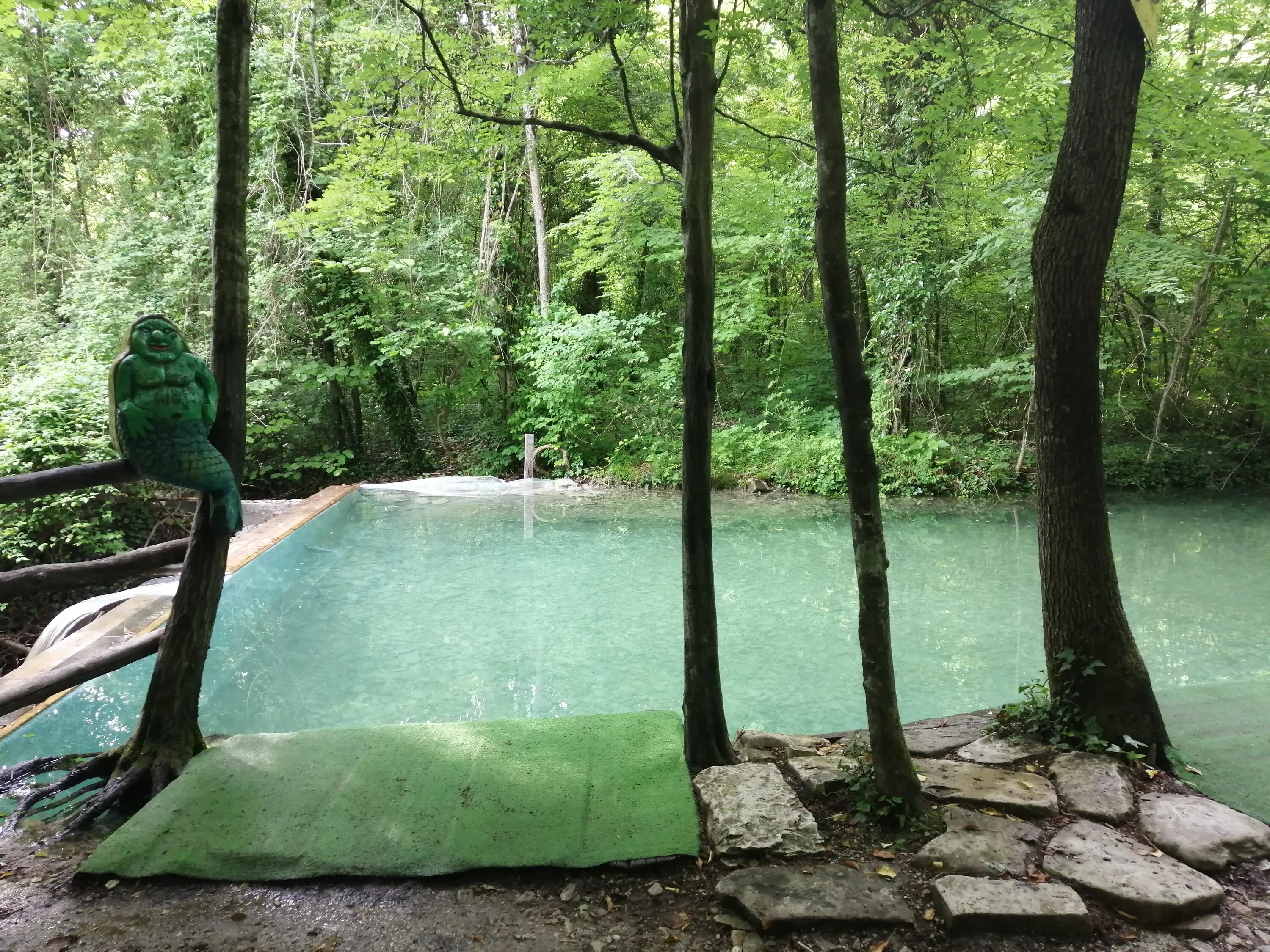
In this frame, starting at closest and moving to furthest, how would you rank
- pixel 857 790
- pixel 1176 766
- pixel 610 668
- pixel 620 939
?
pixel 620 939 < pixel 857 790 < pixel 1176 766 < pixel 610 668

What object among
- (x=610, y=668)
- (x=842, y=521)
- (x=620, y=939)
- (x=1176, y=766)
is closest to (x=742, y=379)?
(x=842, y=521)

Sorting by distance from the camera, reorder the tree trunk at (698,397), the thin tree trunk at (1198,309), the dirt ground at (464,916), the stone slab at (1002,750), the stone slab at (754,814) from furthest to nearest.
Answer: the thin tree trunk at (1198,309) → the stone slab at (1002,750) → the tree trunk at (698,397) → the stone slab at (754,814) → the dirt ground at (464,916)

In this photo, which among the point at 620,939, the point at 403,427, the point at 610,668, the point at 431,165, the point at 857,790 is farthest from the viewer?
the point at 403,427

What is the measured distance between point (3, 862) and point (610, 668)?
3.09 meters

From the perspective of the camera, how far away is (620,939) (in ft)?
5.96

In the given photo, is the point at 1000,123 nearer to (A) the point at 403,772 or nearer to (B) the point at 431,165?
(B) the point at 431,165

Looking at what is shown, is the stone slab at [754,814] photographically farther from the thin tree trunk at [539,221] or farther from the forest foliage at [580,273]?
the thin tree trunk at [539,221]

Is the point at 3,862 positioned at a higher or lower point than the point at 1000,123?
lower

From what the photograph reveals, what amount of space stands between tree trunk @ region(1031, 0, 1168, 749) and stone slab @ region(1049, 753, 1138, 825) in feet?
0.62

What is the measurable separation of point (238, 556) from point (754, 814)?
5496mm

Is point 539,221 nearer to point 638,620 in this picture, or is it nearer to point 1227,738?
point 638,620

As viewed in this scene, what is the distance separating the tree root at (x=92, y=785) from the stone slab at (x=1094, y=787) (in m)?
2.98

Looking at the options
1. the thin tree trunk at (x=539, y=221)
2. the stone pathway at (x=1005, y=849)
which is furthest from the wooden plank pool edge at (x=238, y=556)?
the thin tree trunk at (x=539, y=221)

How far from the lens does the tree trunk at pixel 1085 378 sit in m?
2.61
